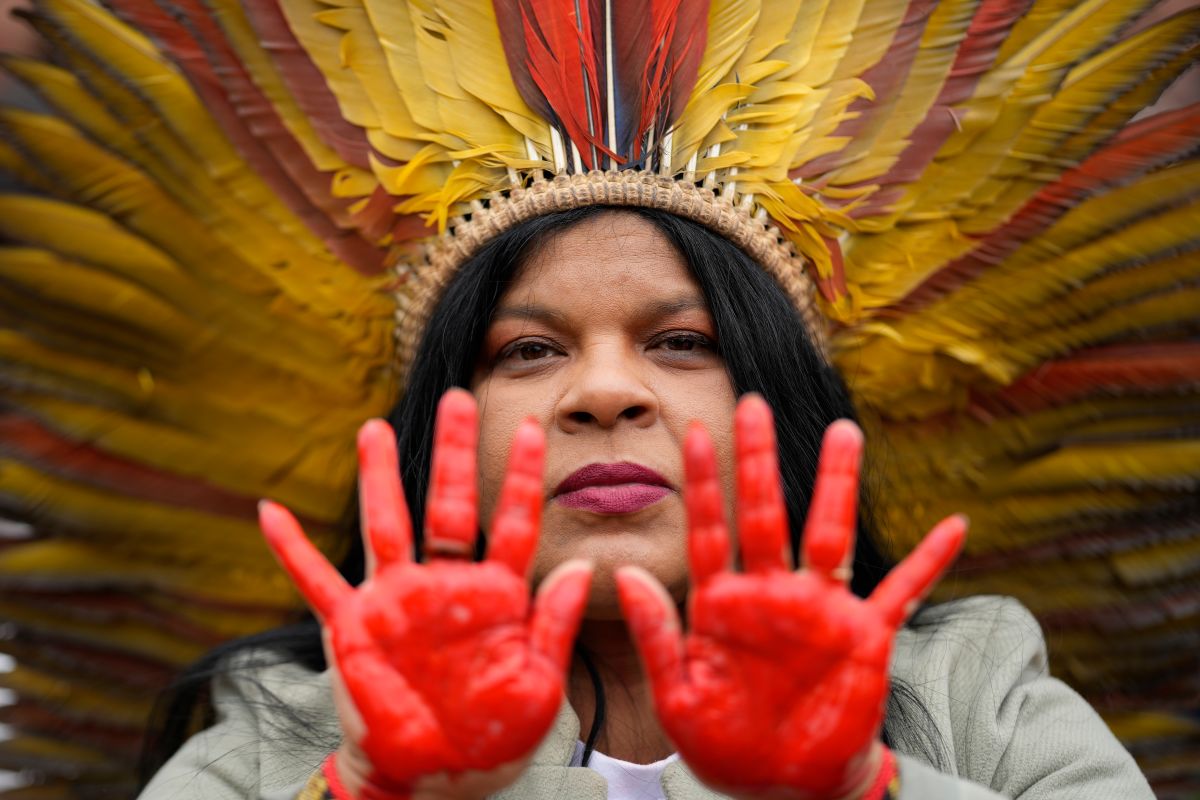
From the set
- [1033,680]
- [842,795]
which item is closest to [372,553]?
[842,795]

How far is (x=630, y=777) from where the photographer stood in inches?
69.2

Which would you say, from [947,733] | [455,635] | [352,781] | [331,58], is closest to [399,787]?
[352,781]

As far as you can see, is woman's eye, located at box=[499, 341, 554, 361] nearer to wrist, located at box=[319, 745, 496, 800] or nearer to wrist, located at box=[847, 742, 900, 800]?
wrist, located at box=[319, 745, 496, 800]

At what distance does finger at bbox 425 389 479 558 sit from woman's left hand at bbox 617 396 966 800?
0.57 ft

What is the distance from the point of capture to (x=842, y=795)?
1254mm

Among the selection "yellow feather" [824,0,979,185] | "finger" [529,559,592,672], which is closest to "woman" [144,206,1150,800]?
"finger" [529,559,592,672]

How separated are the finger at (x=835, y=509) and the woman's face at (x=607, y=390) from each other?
0.49 m

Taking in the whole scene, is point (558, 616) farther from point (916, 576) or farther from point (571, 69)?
point (571, 69)

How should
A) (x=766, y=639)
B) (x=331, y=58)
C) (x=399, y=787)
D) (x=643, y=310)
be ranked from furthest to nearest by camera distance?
(x=331, y=58)
(x=643, y=310)
(x=399, y=787)
(x=766, y=639)

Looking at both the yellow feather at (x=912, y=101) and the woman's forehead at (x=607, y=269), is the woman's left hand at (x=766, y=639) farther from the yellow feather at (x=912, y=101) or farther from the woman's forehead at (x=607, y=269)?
the yellow feather at (x=912, y=101)

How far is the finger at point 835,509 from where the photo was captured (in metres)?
1.20

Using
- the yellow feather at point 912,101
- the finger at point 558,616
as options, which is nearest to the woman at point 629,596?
the finger at point 558,616

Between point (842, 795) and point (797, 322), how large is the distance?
920 mm

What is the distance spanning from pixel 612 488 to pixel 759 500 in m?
0.52
